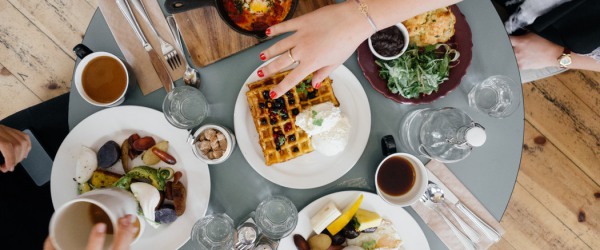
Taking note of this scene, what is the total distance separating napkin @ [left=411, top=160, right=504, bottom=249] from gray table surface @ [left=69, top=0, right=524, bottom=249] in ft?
0.10

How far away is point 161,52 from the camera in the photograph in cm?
159

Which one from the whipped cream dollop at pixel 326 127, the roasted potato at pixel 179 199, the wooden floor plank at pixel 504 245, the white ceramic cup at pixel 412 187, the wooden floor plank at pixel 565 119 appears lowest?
the wooden floor plank at pixel 504 245

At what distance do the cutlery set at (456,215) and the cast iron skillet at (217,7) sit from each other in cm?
88

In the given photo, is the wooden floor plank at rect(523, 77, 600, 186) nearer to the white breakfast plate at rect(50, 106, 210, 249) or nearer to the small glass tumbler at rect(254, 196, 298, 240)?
the small glass tumbler at rect(254, 196, 298, 240)

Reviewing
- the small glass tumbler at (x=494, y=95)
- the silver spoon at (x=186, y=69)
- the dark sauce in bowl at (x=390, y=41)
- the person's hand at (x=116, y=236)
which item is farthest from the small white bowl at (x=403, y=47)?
the person's hand at (x=116, y=236)

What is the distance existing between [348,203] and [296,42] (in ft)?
2.21

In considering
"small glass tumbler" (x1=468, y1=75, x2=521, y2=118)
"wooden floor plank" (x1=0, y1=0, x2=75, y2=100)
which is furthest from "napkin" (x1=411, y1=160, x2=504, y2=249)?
"wooden floor plank" (x1=0, y1=0, x2=75, y2=100)

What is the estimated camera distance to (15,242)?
1.70 m

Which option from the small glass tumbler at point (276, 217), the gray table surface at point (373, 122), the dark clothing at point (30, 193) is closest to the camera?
the small glass tumbler at point (276, 217)

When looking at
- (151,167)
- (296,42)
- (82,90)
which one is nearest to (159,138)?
(151,167)

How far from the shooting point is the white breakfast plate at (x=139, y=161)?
153cm

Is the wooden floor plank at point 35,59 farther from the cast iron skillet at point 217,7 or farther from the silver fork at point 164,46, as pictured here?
the cast iron skillet at point 217,7

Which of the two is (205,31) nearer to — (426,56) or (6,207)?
(426,56)

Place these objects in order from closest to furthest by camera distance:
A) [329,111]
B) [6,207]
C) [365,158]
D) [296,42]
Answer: [296,42]
[329,111]
[365,158]
[6,207]
